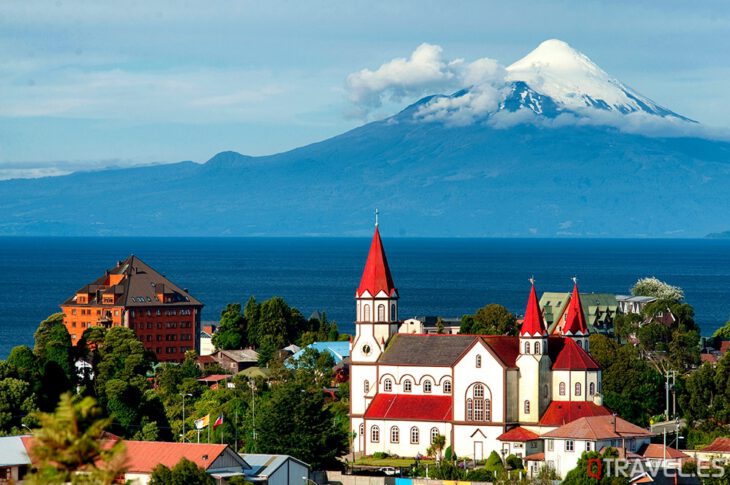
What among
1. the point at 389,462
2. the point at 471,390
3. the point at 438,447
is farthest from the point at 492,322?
the point at 389,462

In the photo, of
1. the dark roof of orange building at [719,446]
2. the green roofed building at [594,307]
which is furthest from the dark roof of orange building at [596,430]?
the green roofed building at [594,307]

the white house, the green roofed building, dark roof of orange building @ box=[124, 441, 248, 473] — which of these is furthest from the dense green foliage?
the green roofed building

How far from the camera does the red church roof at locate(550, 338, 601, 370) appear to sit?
8681cm

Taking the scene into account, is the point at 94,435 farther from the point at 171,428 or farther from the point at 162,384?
the point at 162,384

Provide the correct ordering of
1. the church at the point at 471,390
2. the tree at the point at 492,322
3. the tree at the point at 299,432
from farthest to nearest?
the tree at the point at 492,322 < the church at the point at 471,390 < the tree at the point at 299,432

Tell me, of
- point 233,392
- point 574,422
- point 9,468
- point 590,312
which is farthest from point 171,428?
point 590,312

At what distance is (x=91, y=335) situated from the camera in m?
104

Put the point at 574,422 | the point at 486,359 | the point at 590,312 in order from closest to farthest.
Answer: the point at 574,422
the point at 486,359
the point at 590,312

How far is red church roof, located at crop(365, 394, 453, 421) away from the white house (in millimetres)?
9850

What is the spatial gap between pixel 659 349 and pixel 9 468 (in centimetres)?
6606

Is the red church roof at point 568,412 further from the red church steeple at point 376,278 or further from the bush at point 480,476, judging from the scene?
the red church steeple at point 376,278

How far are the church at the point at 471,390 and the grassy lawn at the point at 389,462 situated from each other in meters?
1.35

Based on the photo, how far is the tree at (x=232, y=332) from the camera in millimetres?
133125

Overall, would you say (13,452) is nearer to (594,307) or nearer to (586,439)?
(586,439)
